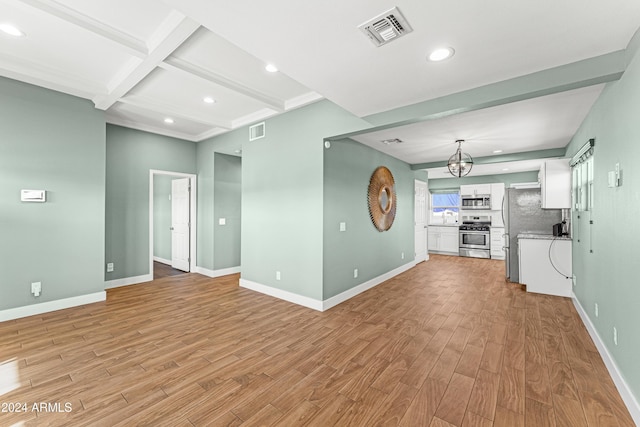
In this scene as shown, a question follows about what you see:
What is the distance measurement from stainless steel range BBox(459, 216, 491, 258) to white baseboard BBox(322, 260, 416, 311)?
10.9 feet

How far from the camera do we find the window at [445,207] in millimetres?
9242

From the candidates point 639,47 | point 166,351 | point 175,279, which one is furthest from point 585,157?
point 175,279

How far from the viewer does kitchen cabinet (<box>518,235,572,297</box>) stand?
4.33m

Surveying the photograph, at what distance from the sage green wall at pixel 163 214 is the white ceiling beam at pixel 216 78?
176 inches

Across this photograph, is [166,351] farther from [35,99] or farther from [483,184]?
[483,184]

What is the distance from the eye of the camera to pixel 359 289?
451 centimetres

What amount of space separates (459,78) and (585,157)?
2.11 m

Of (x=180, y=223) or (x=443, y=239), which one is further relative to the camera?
(x=443, y=239)

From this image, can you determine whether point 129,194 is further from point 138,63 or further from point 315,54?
point 315,54

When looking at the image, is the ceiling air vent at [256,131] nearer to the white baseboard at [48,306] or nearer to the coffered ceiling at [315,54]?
the coffered ceiling at [315,54]

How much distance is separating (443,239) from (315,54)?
8.26m

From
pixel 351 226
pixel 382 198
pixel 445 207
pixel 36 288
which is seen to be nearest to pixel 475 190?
pixel 445 207

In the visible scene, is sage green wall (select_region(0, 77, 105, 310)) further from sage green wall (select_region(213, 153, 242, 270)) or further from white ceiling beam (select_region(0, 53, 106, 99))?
sage green wall (select_region(213, 153, 242, 270))

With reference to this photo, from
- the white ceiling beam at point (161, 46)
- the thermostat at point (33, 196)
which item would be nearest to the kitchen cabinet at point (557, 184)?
the white ceiling beam at point (161, 46)
